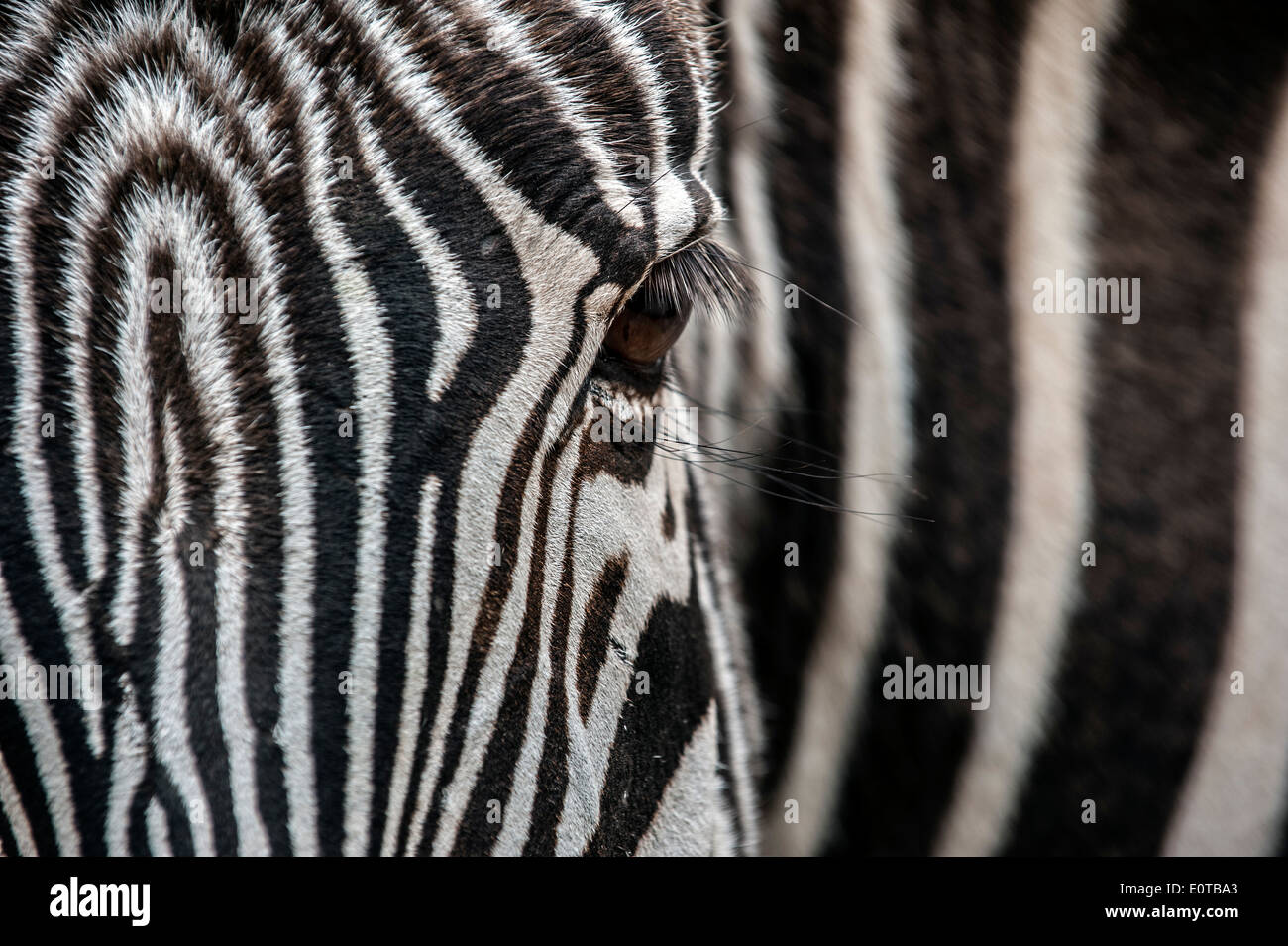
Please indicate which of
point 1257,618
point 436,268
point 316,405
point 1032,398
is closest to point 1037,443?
point 1032,398

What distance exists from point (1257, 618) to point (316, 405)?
2528mm

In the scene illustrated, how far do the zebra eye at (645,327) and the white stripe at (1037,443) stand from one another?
1.40m

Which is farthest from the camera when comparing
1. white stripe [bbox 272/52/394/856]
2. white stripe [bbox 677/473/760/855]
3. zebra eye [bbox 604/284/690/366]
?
white stripe [bbox 677/473/760/855]

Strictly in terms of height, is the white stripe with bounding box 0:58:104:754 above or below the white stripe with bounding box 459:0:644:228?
below

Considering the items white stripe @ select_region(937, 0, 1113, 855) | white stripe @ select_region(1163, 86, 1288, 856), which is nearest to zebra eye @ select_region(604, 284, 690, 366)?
white stripe @ select_region(937, 0, 1113, 855)

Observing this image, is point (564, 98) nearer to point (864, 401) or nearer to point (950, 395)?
point (864, 401)

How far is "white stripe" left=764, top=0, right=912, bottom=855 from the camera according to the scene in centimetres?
282

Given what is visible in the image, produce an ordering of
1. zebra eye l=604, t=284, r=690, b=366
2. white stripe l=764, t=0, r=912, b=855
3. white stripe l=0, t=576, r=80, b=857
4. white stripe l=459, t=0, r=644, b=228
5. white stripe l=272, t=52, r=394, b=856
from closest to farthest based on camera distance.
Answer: white stripe l=0, t=576, r=80, b=857 → white stripe l=272, t=52, r=394, b=856 → white stripe l=459, t=0, r=644, b=228 → zebra eye l=604, t=284, r=690, b=366 → white stripe l=764, t=0, r=912, b=855

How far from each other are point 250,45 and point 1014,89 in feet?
6.75

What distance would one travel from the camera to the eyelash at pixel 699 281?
182cm

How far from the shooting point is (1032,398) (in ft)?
9.56

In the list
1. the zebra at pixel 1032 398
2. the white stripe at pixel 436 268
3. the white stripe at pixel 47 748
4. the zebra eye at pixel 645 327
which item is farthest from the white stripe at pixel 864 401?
the white stripe at pixel 47 748

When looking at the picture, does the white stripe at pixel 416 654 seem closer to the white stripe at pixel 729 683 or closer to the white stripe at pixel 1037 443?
the white stripe at pixel 729 683

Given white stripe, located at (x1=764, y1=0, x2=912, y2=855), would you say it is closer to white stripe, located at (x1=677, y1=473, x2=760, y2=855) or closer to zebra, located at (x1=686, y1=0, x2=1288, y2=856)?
zebra, located at (x1=686, y1=0, x2=1288, y2=856)
